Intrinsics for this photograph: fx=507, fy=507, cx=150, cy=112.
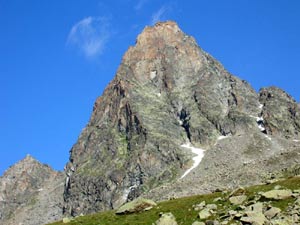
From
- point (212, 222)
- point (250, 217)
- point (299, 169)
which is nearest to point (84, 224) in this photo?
point (212, 222)

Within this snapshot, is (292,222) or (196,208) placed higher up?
(196,208)

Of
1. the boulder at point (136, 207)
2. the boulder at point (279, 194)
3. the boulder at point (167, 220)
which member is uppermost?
the boulder at point (136, 207)

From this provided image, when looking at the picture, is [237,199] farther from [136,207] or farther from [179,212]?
[136,207]

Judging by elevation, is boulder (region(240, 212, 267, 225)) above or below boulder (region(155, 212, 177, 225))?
below

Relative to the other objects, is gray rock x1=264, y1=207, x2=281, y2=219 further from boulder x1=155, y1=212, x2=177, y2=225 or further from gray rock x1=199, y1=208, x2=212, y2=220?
boulder x1=155, y1=212, x2=177, y2=225

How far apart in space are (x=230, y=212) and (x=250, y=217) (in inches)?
171

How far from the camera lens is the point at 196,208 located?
49.3m

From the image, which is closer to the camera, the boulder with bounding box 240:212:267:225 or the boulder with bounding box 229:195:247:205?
the boulder with bounding box 240:212:267:225

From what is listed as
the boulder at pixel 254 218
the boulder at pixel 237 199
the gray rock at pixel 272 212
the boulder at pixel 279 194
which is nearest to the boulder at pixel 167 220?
the boulder at pixel 237 199

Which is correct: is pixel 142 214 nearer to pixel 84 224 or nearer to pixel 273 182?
pixel 84 224

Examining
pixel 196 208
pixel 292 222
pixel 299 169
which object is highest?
pixel 299 169

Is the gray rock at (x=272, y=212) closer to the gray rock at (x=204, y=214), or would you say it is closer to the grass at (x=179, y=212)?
the grass at (x=179, y=212)

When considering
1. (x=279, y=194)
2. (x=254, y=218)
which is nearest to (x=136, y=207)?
(x=279, y=194)

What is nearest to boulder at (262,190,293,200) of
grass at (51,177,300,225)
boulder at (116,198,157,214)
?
grass at (51,177,300,225)
